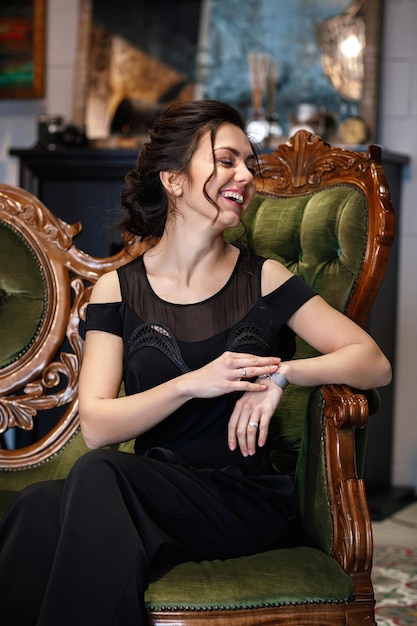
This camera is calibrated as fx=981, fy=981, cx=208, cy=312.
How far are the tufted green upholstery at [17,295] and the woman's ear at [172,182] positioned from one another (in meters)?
0.51

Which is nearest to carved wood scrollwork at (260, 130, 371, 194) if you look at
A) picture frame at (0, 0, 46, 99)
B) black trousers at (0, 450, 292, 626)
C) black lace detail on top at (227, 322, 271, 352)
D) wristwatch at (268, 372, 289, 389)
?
black lace detail on top at (227, 322, 271, 352)

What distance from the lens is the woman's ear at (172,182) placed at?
2.24 m

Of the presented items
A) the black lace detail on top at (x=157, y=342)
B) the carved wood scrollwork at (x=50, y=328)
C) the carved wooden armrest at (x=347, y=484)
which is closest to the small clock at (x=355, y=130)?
the carved wood scrollwork at (x=50, y=328)

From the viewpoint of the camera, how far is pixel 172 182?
2262mm

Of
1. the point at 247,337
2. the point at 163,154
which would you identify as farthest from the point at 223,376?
the point at 163,154

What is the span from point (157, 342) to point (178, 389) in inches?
8.3

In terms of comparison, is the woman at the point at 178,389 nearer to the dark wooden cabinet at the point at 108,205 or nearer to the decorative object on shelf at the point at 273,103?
the dark wooden cabinet at the point at 108,205

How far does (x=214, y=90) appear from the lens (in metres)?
4.86

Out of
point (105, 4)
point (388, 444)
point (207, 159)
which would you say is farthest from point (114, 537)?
point (105, 4)

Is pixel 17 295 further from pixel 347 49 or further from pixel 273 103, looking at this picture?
pixel 347 49

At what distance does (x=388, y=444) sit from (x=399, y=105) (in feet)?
5.24

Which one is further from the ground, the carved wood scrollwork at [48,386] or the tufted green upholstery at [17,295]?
the tufted green upholstery at [17,295]

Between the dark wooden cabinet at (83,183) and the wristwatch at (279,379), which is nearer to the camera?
the wristwatch at (279,379)

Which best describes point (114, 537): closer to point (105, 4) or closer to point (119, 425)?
point (119, 425)
